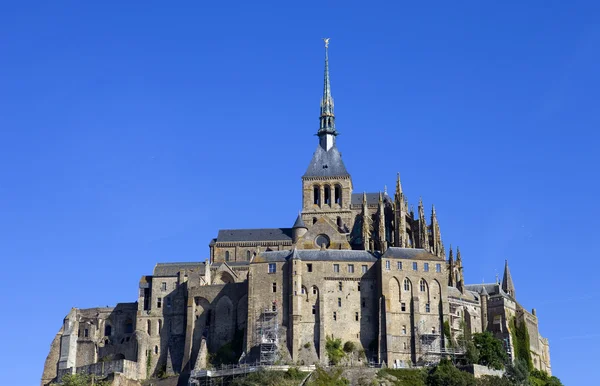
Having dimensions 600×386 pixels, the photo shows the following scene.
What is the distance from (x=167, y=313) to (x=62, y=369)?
1346cm

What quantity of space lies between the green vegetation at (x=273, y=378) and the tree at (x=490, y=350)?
18.6 metres

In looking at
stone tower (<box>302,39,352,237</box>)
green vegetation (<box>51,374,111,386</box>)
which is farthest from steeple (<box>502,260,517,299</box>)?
green vegetation (<box>51,374,111,386</box>)

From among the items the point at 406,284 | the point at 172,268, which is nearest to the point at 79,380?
the point at 172,268

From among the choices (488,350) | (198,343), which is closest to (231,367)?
(198,343)

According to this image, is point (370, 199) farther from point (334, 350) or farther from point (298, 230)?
point (334, 350)

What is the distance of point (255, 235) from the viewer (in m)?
136

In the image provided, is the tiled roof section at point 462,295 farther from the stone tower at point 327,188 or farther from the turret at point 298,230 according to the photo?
the turret at point 298,230

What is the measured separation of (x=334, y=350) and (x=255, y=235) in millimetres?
24733

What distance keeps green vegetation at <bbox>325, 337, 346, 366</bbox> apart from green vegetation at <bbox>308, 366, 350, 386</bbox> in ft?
7.06

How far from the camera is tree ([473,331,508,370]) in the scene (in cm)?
11438

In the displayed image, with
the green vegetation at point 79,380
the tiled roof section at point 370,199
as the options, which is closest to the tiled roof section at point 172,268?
the green vegetation at point 79,380

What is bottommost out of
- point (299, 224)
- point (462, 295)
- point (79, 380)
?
point (79, 380)

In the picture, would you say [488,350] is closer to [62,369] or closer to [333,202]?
[333,202]

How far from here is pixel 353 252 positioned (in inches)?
4813
